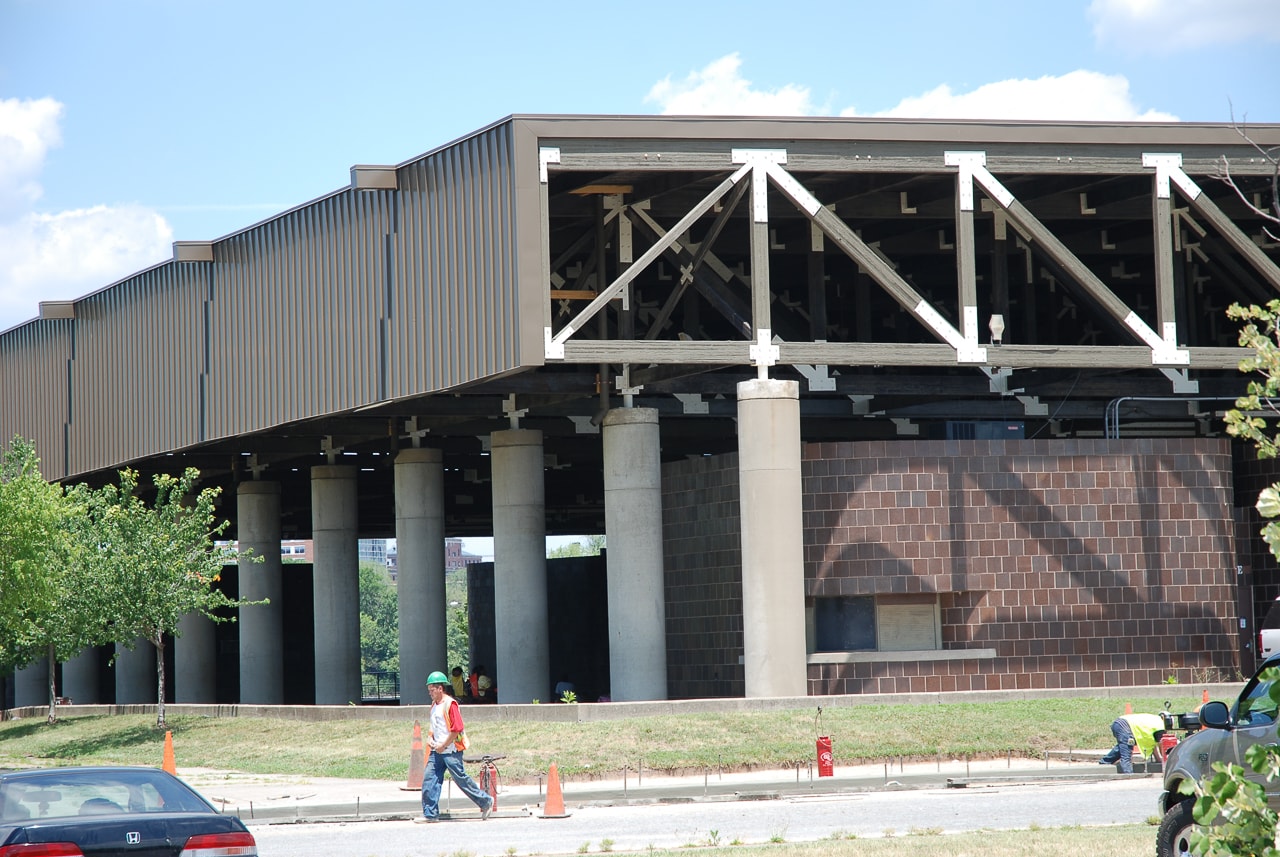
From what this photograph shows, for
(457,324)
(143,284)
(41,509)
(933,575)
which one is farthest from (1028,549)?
(143,284)

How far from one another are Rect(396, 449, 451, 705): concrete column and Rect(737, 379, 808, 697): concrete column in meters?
14.8

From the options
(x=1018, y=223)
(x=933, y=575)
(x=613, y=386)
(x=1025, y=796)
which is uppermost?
(x=1018, y=223)

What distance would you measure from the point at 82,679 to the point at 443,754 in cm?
4468

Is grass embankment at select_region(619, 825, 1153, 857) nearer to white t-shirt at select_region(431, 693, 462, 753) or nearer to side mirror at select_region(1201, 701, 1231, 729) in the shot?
side mirror at select_region(1201, 701, 1231, 729)

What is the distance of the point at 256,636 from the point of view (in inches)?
2041

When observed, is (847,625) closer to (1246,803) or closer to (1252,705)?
(1252,705)

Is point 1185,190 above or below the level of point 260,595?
above

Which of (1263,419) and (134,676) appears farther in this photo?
(134,676)

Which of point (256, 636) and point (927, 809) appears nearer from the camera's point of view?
point (927, 809)

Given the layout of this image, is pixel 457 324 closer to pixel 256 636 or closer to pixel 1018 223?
pixel 1018 223

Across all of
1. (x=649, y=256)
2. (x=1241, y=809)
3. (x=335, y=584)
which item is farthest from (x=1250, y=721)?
(x=335, y=584)

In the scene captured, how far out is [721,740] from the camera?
25.7 meters

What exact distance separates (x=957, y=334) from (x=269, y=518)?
2831 cm

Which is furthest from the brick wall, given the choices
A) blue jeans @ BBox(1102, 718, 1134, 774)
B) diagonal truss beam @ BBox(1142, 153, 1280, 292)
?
blue jeans @ BBox(1102, 718, 1134, 774)
